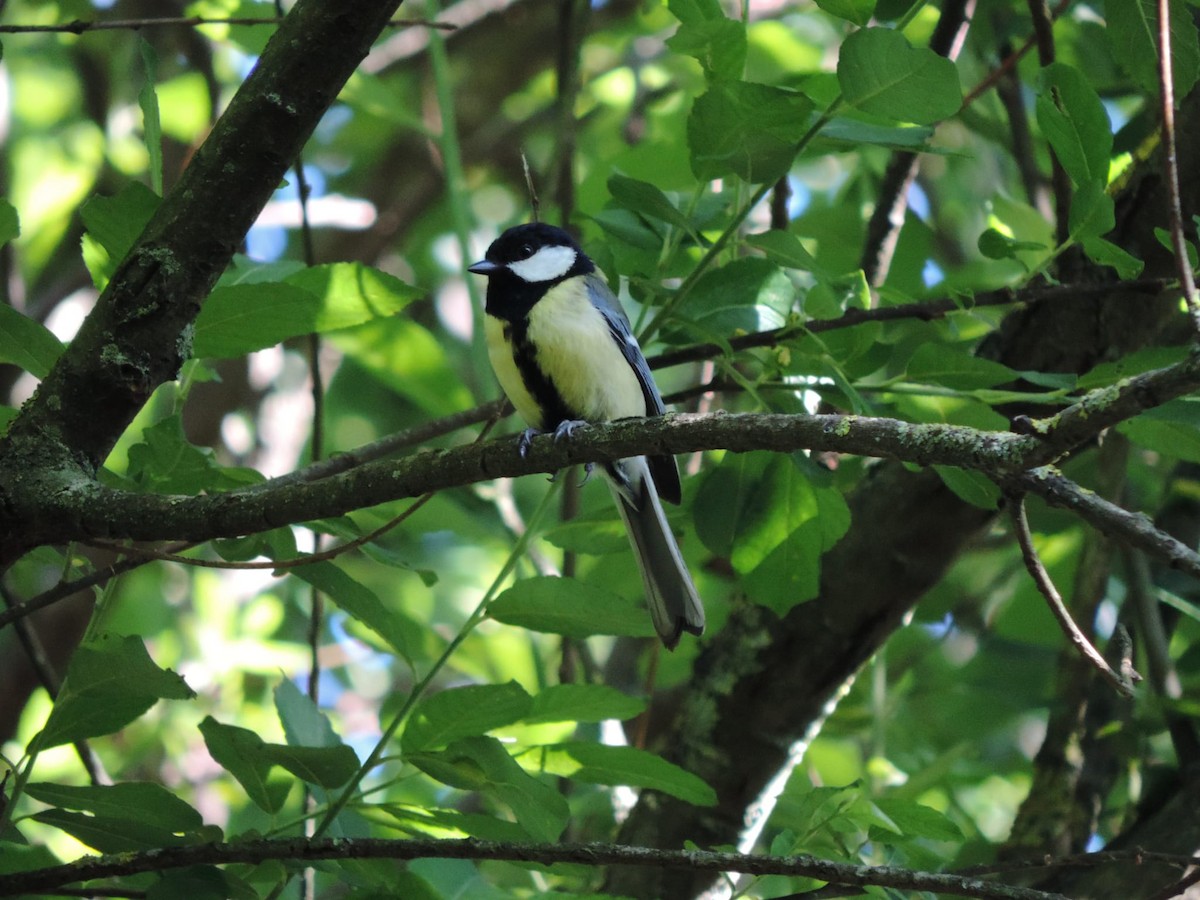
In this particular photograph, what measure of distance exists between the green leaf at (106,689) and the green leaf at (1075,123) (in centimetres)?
192

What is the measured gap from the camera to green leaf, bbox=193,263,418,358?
240 cm

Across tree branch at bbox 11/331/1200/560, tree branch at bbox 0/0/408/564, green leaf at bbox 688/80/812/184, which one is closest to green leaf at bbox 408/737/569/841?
tree branch at bbox 11/331/1200/560

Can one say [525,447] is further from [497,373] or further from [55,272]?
[55,272]

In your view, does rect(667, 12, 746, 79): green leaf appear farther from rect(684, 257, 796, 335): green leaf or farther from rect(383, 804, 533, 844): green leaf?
rect(383, 804, 533, 844): green leaf

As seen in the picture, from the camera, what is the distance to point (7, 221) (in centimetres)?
229

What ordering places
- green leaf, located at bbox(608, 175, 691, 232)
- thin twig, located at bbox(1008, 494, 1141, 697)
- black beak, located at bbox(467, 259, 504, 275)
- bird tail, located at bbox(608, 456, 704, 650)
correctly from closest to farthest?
thin twig, located at bbox(1008, 494, 1141, 697) < green leaf, located at bbox(608, 175, 691, 232) < bird tail, located at bbox(608, 456, 704, 650) < black beak, located at bbox(467, 259, 504, 275)

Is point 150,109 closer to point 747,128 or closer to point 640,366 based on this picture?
point 747,128

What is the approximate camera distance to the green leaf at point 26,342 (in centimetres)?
235

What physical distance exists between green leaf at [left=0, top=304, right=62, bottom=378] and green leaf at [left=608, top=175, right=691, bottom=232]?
1154mm

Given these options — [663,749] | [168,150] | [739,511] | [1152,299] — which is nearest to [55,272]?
[168,150]

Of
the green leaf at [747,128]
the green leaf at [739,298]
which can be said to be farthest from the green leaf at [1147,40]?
the green leaf at [739,298]

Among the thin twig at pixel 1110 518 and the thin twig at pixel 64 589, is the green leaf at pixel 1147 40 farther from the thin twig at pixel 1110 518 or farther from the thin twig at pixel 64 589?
the thin twig at pixel 64 589

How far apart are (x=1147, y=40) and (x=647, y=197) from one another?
1050 millimetres

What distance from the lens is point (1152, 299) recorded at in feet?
10.8
